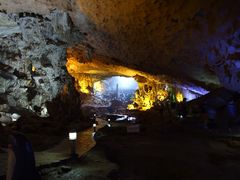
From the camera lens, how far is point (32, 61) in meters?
18.5

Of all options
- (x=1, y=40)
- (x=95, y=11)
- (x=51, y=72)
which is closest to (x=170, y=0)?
(x=95, y=11)

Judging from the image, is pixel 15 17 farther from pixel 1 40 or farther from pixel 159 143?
pixel 159 143

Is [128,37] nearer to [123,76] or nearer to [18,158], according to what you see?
[18,158]

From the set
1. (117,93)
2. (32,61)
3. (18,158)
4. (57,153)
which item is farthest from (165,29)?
(117,93)

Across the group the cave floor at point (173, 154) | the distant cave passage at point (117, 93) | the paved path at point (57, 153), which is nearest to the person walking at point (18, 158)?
the paved path at point (57, 153)

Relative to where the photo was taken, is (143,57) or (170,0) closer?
(170,0)

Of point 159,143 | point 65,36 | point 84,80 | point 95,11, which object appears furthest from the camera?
point 84,80

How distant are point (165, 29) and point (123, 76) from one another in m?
20.9

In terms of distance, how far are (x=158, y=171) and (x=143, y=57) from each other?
12.0 meters

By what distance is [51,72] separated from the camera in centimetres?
1881

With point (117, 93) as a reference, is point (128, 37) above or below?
above

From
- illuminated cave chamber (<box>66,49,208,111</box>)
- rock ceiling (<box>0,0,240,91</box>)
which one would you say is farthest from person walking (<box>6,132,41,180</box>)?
illuminated cave chamber (<box>66,49,208,111</box>)

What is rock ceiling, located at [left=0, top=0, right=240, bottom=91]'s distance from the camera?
1309 cm

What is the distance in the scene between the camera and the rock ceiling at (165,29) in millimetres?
13086
